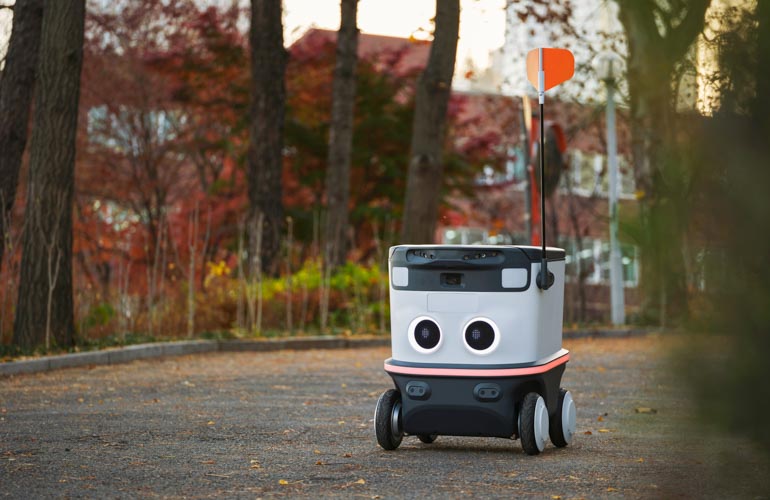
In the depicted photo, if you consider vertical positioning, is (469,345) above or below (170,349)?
above

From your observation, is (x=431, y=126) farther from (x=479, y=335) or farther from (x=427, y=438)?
(x=479, y=335)

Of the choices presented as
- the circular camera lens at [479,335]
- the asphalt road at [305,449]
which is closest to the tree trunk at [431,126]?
the asphalt road at [305,449]

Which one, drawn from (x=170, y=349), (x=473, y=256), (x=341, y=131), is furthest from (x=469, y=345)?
(x=341, y=131)

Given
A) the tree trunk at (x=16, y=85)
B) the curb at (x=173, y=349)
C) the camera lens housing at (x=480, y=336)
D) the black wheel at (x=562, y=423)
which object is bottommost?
the black wheel at (x=562, y=423)

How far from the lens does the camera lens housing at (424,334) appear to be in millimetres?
6809

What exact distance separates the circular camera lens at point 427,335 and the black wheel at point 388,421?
33cm

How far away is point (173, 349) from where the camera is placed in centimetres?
1480

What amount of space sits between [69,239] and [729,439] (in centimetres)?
1106

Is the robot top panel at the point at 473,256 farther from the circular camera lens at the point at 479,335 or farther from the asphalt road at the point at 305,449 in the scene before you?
the asphalt road at the point at 305,449

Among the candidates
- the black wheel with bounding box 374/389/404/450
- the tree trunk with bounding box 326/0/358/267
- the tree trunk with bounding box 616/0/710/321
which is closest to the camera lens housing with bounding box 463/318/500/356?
the black wheel with bounding box 374/389/404/450

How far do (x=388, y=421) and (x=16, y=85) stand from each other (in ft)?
30.0

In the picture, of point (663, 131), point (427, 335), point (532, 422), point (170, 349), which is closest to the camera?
point (663, 131)

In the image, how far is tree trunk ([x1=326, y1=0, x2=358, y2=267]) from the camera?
2173cm

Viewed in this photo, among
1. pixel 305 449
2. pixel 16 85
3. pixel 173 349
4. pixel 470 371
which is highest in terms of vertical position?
pixel 16 85
